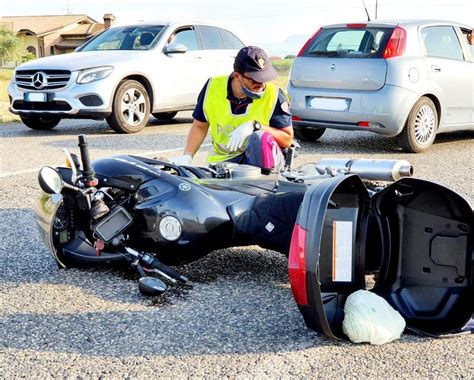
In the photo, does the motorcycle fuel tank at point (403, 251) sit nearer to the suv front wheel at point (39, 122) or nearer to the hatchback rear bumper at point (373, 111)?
the hatchback rear bumper at point (373, 111)

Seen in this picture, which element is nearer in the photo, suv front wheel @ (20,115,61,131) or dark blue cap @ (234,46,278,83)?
dark blue cap @ (234,46,278,83)

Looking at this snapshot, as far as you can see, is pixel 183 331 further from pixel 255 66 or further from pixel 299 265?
pixel 255 66

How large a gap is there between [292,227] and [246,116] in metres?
1.26

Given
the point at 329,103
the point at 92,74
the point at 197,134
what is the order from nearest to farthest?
the point at 197,134 → the point at 329,103 → the point at 92,74

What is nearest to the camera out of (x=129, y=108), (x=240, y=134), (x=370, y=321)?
(x=370, y=321)

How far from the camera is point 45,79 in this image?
1089cm

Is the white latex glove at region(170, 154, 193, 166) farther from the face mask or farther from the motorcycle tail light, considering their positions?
the motorcycle tail light

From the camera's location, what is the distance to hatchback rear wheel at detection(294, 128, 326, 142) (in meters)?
10.3

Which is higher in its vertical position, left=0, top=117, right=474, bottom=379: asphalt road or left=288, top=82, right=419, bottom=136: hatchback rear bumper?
left=0, top=117, right=474, bottom=379: asphalt road

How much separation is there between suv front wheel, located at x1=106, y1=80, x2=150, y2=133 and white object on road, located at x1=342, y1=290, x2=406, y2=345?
809 centimetres

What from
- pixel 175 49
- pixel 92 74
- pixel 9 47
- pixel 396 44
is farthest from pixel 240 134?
pixel 9 47

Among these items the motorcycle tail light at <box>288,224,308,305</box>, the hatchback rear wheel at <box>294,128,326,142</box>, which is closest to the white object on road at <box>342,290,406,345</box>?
the motorcycle tail light at <box>288,224,308,305</box>

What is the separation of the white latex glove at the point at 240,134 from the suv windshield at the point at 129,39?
7.33 meters

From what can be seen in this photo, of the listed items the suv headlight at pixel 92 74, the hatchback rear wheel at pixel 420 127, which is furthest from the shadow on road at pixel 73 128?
the hatchback rear wheel at pixel 420 127
